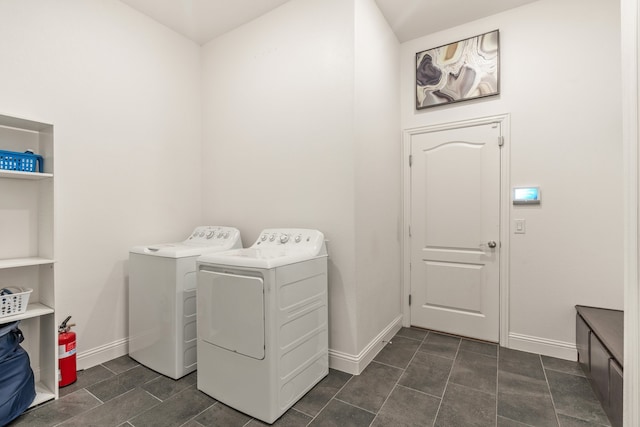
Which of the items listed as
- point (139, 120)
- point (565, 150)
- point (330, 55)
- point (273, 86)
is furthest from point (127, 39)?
point (565, 150)

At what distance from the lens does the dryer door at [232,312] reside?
1.73 metres

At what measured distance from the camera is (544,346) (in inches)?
99.0

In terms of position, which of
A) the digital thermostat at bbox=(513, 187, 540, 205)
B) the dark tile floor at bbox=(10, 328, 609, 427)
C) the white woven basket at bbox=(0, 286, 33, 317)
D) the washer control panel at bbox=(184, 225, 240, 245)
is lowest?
the dark tile floor at bbox=(10, 328, 609, 427)

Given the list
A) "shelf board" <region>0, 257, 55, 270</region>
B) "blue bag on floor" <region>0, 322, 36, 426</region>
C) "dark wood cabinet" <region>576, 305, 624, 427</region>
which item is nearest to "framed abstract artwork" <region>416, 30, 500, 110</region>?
"dark wood cabinet" <region>576, 305, 624, 427</region>

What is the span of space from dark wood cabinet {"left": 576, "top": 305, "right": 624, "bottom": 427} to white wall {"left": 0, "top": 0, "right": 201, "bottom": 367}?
3.28 metres

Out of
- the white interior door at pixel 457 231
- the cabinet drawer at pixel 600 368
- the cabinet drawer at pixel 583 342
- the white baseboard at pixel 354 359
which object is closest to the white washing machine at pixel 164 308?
the white baseboard at pixel 354 359

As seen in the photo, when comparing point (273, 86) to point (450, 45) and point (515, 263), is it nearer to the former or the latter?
point (450, 45)

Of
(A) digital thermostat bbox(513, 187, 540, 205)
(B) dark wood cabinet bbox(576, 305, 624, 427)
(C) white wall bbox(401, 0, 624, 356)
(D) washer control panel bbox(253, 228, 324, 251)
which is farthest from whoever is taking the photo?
(A) digital thermostat bbox(513, 187, 540, 205)

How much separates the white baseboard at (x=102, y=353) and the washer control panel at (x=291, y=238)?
1412 mm

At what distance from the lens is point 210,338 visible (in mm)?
1941

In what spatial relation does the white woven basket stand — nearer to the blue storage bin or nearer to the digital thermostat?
the blue storage bin

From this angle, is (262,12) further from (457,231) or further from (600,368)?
(600,368)

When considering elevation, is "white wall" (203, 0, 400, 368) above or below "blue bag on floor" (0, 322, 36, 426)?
above

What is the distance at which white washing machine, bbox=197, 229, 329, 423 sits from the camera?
172cm
